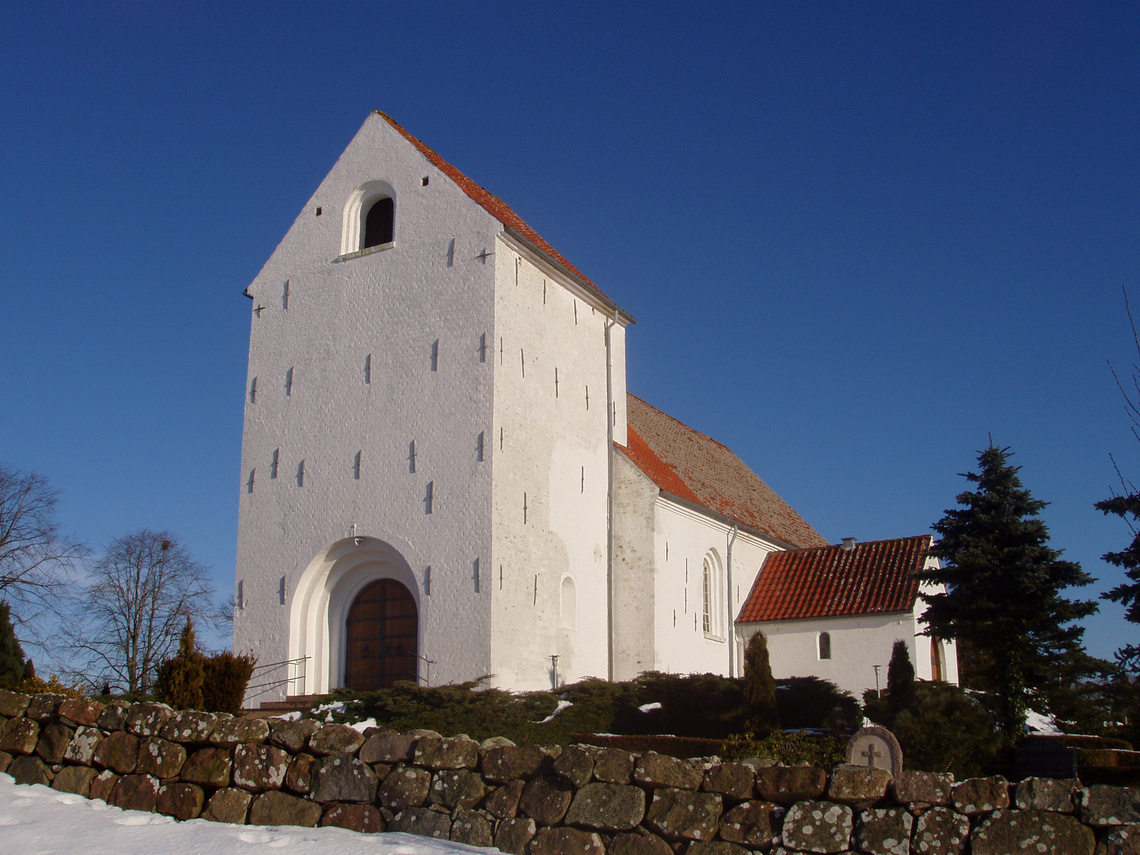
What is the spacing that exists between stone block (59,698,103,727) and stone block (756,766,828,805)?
18.2 feet

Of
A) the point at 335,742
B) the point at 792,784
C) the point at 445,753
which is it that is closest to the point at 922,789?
the point at 792,784

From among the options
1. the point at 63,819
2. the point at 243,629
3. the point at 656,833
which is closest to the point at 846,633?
the point at 243,629

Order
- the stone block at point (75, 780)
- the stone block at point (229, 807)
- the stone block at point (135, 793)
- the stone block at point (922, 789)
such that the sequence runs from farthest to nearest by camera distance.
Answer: the stone block at point (75, 780)
the stone block at point (135, 793)
the stone block at point (229, 807)
the stone block at point (922, 789)

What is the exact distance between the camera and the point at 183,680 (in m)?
13.6

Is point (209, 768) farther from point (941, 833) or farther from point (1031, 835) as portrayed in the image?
point (1031, 835)

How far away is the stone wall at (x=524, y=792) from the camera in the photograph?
6312 mm

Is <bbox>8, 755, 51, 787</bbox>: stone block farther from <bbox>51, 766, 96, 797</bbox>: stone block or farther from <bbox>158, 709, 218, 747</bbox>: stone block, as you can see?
<bbox>158, 709, 218, 747</bbox>: stone block


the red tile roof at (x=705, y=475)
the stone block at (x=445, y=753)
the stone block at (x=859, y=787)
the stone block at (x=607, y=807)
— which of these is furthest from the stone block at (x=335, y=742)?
the red tile roof at (x=705, y=475)

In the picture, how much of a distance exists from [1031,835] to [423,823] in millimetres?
4093

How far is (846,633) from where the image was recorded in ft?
71.3

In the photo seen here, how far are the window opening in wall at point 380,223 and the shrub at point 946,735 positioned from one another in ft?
44.0

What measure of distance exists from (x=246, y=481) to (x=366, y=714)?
633 cm

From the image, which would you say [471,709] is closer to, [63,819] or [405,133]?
[63,819]

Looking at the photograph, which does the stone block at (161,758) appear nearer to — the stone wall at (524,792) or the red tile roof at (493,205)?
the stone wall at (524,792)
